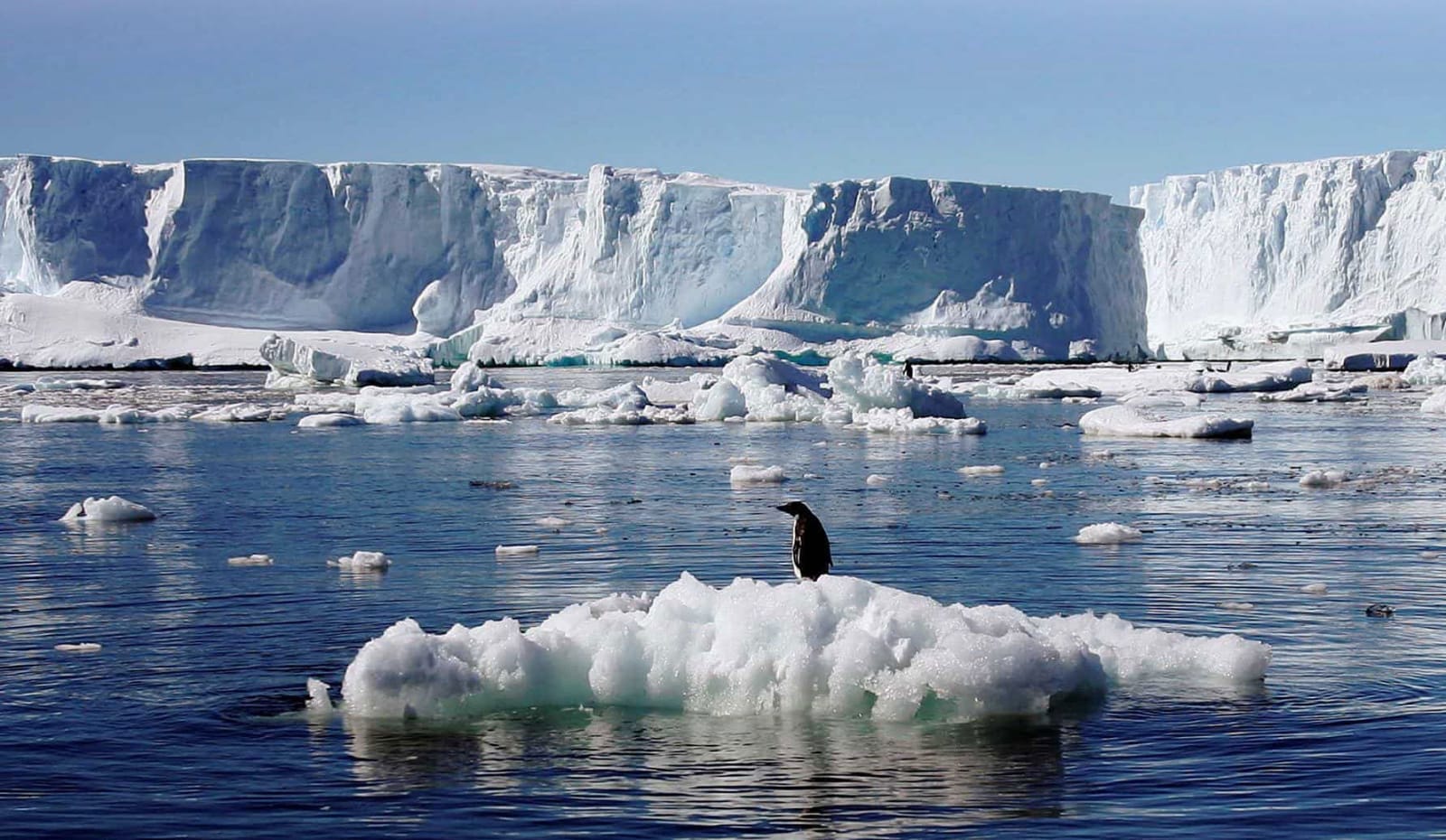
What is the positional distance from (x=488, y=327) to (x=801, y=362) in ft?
44.9

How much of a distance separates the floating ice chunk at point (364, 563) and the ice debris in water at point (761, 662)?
438 cm

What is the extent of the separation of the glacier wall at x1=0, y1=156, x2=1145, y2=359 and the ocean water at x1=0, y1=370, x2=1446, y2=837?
156ft

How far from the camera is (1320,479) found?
56.7 ft

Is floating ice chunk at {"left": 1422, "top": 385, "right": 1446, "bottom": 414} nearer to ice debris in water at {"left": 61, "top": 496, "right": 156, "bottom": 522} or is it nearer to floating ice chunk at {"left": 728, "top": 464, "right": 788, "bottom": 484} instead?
floating ice chunk at {"left": 728, "top": 464, "right": 788, "bottom": 484}

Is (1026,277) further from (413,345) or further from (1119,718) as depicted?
(1119,718)

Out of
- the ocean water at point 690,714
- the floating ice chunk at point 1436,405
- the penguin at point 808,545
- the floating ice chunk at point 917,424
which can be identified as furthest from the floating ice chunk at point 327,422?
the penguin at point 808,545

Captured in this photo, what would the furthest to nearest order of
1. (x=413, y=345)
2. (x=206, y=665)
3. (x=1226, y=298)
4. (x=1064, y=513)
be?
(x=1226, y=298)
(x=413, y=345)
(x=1064, y=513)
(x=206, y=665)

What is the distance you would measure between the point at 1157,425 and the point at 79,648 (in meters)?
19.9

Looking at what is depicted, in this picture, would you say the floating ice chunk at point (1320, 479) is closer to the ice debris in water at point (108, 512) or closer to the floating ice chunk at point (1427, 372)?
the ice debris in water at point (108, 512)

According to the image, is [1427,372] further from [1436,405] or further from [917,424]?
[917,424]

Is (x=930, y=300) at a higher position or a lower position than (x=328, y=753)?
higher

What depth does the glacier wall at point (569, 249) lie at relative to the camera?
68.1 meters

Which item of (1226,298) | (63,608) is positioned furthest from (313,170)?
(63,608)

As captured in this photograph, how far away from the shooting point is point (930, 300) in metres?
68.6
